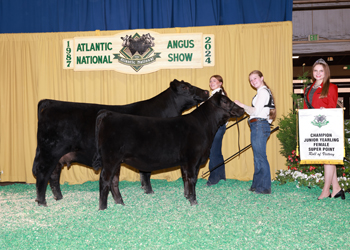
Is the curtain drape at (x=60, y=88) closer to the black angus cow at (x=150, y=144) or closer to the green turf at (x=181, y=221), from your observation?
the green turf at (x=181, y=221)

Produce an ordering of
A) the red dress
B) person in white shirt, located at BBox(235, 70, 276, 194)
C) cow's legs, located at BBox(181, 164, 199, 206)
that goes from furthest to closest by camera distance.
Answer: person in white shirt, located at BBox(235, 70, 276, 194), the red dress, cow's legs, located at BBox(181, 164, 199, 206)

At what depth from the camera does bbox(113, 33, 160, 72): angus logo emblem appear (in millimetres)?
5887

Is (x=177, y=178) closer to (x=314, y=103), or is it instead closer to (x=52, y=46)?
(x=314, y=103)

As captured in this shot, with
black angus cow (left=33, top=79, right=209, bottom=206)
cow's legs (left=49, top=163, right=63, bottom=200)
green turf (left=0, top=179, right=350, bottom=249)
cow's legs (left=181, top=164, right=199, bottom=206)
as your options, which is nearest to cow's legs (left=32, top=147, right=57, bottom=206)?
black angus cow (left=33, top=79, right=209, bottom=206)

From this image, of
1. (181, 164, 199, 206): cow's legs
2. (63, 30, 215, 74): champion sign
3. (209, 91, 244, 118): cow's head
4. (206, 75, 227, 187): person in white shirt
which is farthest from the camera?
(63, 30, 215, 74): champion sign

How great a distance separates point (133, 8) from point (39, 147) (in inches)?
129

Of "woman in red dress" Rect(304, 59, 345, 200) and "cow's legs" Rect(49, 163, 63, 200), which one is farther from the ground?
"woman in red dress" Rect(304, 59, 345, 200)

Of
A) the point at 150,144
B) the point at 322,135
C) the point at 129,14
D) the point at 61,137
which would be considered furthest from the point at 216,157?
the point at 129,14

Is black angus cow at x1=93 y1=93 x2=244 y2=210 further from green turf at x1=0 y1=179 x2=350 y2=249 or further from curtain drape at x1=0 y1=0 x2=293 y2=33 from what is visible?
curtain drape at x1=0 y1=0 x2=293 y2=33

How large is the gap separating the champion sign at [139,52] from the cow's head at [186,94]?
1.27 meters

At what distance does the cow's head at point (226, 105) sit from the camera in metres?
4.09

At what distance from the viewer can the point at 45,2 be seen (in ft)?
20.0

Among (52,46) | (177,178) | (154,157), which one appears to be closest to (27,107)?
(52,46)

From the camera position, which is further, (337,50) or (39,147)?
(337,50)
